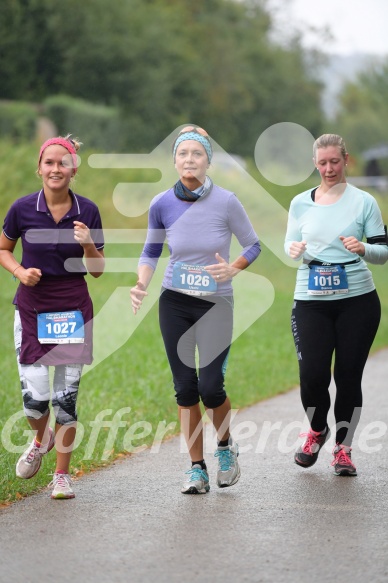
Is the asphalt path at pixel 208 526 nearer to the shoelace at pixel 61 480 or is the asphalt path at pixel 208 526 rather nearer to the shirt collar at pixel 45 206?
the shoelace at pixel 61 480

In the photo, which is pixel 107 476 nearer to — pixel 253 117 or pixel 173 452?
pixel 173 452

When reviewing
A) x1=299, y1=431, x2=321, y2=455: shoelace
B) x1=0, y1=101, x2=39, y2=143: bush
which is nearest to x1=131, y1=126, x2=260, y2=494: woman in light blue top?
x1=299, y1=431, x2=321, y2=455: shoelace

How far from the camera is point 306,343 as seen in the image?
7.36m

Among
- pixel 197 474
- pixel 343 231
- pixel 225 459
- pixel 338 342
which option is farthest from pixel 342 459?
pixel 343 231

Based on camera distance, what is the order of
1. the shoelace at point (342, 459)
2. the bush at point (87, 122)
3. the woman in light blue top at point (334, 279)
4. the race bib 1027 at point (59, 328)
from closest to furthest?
the race bib 1027 at point (59, 328) → the woman in light blue top at point (334, 279) → the shoelace at point (342, 459) → the bush at point (87, 122)

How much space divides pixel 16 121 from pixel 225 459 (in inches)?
1064

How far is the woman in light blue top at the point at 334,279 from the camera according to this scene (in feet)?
23.7

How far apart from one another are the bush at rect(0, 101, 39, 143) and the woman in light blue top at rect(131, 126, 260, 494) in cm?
2577

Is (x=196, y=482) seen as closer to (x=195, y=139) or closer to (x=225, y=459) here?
(x=225, y=459)

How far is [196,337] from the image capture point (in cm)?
688

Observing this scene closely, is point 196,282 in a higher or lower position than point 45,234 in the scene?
lower

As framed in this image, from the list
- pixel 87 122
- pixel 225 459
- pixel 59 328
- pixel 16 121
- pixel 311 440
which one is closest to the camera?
pixel 59 328

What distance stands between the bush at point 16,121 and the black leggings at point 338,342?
25.6 m

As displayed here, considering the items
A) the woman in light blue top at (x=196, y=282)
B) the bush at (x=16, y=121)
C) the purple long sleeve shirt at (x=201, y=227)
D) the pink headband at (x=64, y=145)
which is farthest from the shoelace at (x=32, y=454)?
the bush at (x=16, y=121)
